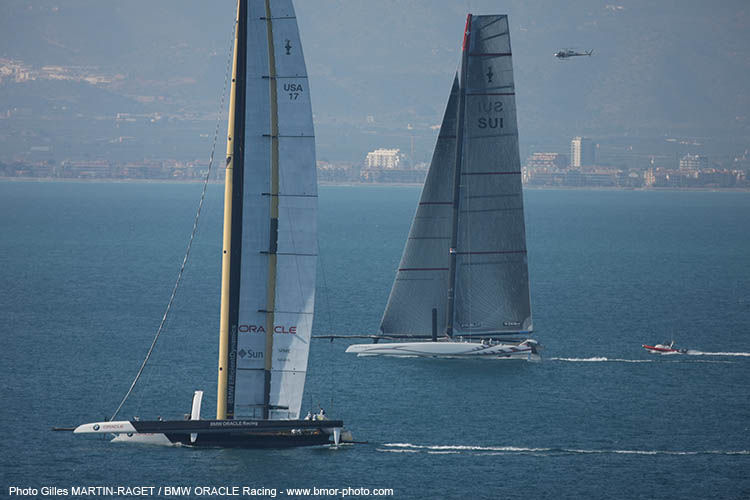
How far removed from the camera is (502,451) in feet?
182

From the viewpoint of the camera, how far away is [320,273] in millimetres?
120750

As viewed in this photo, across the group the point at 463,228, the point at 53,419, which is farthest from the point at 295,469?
the point at 463,228

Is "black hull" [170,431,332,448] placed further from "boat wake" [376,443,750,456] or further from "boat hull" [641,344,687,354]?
"boat hull" [641,344,687,354]

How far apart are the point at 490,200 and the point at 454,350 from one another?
8.39 m

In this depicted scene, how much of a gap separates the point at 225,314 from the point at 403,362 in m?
23.6

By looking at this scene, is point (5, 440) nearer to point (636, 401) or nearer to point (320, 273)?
point (636, 401)

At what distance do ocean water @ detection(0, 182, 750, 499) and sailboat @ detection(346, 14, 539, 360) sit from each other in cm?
222

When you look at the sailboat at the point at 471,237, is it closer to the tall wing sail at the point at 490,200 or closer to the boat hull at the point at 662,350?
the tall wing sail at the point at 490,200

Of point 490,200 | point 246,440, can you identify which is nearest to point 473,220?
point 490,200

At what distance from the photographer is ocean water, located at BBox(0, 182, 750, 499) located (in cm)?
5059

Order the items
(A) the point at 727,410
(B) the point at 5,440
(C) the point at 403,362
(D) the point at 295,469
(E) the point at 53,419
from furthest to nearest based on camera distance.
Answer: (C) the point at 403,362
(A) the point at 727,410
(E) the point at 53,419
(B) the point at 5,440
(D) the point at 295,469

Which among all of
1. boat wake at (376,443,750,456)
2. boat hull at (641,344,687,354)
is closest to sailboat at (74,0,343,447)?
boat wake at (376,443,750,456)

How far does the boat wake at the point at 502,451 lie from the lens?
54.8m

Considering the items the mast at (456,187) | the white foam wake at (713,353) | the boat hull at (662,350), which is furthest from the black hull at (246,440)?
the white foam wake at (713,353)
